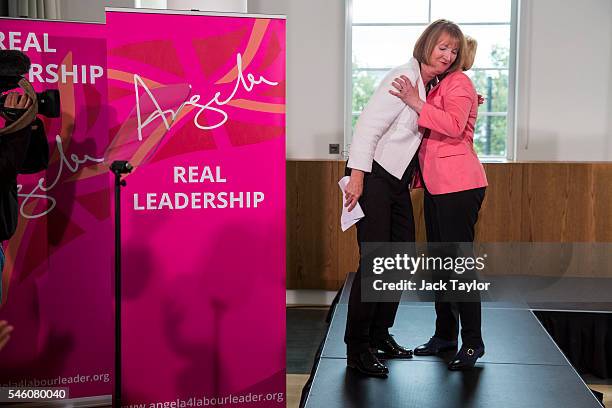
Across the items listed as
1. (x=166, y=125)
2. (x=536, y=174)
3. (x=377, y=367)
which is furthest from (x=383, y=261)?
(x=536, y=174)

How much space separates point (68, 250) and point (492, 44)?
142 inches

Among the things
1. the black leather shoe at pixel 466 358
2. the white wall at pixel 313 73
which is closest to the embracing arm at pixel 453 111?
the black leather shoe at pixel 466 358

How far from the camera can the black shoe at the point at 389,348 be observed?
107 inches

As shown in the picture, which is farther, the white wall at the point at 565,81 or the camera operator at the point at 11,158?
the white wall at the point at 565,81

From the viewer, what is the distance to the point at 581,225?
4.61 meters

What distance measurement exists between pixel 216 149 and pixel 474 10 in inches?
130

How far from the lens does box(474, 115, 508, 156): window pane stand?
5.34 metres

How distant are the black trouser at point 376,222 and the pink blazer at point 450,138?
0.09 m

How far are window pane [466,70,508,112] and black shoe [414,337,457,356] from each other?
2.92 metres

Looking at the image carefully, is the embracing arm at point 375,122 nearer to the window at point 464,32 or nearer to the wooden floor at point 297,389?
the wooden floor at point 297,389

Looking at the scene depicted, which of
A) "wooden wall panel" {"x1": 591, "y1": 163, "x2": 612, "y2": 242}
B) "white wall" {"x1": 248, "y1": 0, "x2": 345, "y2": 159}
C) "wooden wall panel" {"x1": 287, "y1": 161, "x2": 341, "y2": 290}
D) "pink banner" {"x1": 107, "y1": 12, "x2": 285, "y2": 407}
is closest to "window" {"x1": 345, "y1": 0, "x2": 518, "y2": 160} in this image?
"white wall" {"x1": 248, "y1": 0, "x2": 345, "y2": 159}

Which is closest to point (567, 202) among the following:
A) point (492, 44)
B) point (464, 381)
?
point (492, 44)

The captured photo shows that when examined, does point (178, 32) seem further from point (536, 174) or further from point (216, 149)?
point (536, 174)

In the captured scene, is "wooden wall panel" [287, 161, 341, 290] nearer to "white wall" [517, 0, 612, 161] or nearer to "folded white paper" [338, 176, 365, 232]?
"white wall" [517, 0, 612, 161]
